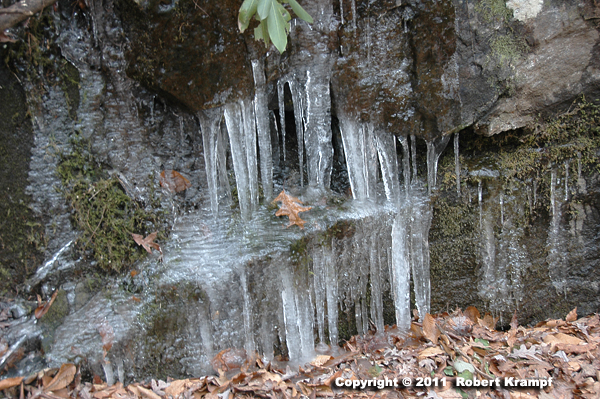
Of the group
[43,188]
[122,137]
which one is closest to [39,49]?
[122,137]

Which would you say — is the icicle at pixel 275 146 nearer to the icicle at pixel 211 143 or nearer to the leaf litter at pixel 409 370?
the icicle at pixel 211 143

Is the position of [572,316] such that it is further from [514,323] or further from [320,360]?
[320,360]

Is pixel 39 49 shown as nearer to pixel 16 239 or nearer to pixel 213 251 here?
pixel 16 239

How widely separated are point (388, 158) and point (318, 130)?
1.93 feet

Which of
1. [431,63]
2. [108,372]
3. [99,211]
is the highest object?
[431,63]

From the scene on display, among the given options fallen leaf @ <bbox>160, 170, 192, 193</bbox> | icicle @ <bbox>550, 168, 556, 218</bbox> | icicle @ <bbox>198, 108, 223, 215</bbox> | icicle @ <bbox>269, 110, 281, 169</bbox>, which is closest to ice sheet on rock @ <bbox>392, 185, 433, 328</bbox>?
icicle @ <bbox>550, 168, 556, 218</bbox>

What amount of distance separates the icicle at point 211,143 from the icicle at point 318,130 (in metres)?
0.67

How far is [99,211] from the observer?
239 cm

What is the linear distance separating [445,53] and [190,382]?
9.23ft

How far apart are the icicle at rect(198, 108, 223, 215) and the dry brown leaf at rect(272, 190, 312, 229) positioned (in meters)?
0.48

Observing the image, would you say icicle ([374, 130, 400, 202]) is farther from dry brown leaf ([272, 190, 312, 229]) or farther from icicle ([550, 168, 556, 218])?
→ icicle ([550, 168, 556, 218])

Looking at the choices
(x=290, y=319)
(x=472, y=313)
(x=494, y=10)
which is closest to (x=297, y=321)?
(x=290, y=319)

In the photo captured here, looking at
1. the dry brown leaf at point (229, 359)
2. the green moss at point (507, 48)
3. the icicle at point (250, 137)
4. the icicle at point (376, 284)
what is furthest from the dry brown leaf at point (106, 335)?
the green moss at point (507, 48)

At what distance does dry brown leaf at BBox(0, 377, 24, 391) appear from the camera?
187cm
